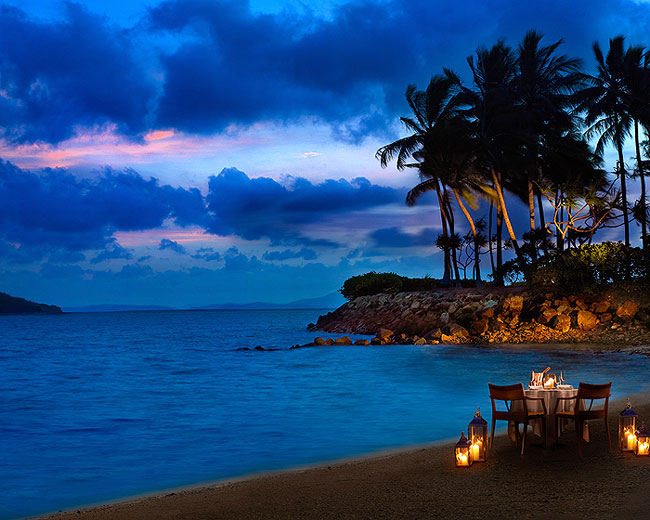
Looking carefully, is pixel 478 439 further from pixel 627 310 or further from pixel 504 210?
pixel 504 210

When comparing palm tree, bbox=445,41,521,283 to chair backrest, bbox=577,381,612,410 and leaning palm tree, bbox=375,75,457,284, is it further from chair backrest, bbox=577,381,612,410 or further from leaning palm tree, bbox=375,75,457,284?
chair backrest, bbox=577,381,612,410

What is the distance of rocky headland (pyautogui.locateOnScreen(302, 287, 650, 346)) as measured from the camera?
28.5m

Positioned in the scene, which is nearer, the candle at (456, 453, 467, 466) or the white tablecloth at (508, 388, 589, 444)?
the candle at (456, 453, 467, 466)

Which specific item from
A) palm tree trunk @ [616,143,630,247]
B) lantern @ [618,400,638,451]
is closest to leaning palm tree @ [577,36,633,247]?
palm tree trunk @ [616,143,630,247]

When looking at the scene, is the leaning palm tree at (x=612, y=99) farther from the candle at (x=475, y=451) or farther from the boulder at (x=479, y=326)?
the candle at (x=475, y=451)

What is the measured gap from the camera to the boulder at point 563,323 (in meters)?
29.9

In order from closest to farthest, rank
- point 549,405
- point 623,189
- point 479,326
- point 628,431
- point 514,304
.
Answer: point 628,431, point 549,405, point 479,326, point 514,304, point 623,189

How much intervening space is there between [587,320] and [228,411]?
791 inches

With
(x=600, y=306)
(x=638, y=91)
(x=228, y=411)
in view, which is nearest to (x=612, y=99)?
(x=638, y=91)

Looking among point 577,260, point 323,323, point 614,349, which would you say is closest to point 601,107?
point 577,260

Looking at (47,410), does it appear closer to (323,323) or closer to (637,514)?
(637,514)

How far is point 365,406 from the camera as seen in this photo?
55.9 ft

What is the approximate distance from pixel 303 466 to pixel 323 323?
42484 mm

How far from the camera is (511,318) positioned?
32.7 meters
